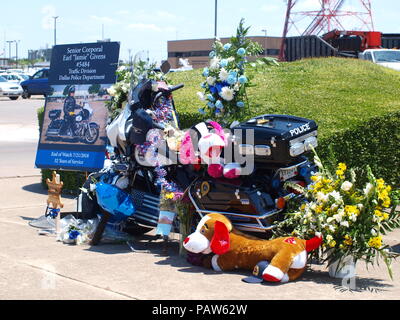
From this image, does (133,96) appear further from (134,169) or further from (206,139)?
(206,139)

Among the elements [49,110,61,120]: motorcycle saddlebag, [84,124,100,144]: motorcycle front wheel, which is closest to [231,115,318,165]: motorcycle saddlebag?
[84,124,100,144]: motorcycle front wheel

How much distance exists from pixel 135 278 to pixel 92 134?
3.24 metres

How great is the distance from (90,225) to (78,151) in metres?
1.71

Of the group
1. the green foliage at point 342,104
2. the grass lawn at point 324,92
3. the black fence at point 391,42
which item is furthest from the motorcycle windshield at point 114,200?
the black fence at point 391,42

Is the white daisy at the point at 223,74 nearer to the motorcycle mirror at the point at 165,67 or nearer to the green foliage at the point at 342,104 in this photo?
the green foliage at the point at 342,104

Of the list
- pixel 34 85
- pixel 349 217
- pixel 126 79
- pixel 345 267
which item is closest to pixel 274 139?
pixel 349 217

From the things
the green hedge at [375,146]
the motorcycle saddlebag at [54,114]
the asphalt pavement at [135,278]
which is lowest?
the asphalt pavement at [135,278]

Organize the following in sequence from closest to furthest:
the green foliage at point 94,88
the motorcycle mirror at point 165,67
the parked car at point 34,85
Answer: the motorcycle mirror at point 165,67
the green foliage at point 94,88
the parked car at point 34,85

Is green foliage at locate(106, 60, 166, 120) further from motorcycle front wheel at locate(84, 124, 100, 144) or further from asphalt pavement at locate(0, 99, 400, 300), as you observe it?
asphalt pavement at locate(0, 99, 400, 300)

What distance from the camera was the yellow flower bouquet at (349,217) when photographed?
5.39m

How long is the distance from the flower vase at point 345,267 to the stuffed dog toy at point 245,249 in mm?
224

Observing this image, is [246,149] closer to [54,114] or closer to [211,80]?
[211,80]

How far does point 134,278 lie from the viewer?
5.58 m

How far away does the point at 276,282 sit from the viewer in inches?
211
